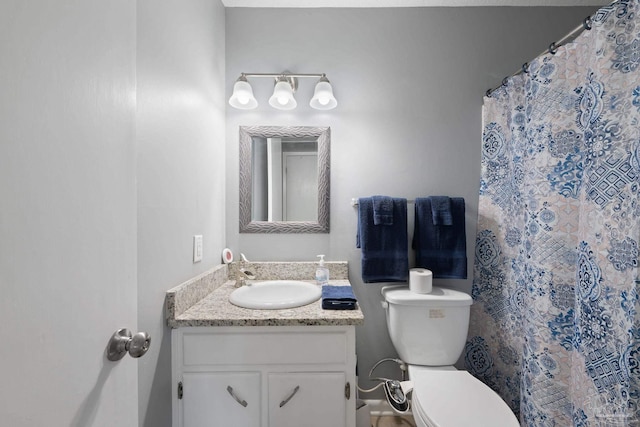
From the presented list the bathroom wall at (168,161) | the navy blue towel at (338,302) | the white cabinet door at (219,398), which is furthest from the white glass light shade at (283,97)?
the white cabinet door at (219,398)

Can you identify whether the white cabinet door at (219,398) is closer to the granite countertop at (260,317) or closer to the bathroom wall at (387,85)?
the granite countertop at (260,317)

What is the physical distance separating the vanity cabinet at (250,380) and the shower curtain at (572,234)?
849 mm

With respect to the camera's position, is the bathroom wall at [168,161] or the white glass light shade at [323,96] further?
the white glass light shade at [323,96]

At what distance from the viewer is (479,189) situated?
168 cm

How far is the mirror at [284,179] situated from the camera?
1673 millimetres

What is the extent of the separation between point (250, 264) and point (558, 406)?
151 cm

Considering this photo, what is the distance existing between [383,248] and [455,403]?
740 mm

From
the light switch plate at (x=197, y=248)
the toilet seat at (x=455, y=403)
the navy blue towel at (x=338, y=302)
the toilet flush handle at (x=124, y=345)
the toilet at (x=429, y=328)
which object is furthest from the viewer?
the toilet at (x=429, y=328)

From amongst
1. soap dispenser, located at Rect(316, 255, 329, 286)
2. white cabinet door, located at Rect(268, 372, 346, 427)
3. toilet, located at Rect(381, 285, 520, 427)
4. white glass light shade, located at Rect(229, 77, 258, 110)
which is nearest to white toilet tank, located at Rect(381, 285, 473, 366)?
toilet, located at Rect(381, 285, 520, 427)

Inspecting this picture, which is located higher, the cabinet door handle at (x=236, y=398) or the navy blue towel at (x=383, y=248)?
the navy blue towel at (x=383, y=248)

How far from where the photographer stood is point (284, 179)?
5.53 feet

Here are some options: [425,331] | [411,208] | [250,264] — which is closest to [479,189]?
[411,208]

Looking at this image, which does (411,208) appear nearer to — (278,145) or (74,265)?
(278,145)

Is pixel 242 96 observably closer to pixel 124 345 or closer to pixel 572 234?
pixel 124 345
